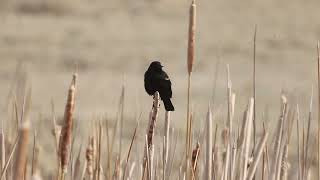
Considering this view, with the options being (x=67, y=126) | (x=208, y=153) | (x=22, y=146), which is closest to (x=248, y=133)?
(x=208, y=153)

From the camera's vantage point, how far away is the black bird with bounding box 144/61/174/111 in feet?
5.42

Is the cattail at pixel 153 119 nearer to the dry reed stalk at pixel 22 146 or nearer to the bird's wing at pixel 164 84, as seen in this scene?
the bird's wing at pixel 164 84

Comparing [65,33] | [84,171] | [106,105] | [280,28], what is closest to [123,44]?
[65,33]

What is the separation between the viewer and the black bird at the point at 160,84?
5.42 ft

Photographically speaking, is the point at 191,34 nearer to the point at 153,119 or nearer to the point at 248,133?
the point at 153,119

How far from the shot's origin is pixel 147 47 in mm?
11977

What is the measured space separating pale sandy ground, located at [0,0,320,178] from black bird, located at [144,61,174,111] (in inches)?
258

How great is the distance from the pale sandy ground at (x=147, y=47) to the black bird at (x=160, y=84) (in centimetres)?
654

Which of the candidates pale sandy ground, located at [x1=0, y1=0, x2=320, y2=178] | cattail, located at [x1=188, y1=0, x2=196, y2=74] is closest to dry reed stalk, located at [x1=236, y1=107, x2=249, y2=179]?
cattail, located at [x1=188, y1=0, x2=196, y2=74]

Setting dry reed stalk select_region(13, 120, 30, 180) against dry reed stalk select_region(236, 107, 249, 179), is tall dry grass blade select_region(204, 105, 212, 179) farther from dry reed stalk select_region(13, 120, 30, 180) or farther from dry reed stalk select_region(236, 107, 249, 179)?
dry reed stalk select_region(13, 120, 30, 180)

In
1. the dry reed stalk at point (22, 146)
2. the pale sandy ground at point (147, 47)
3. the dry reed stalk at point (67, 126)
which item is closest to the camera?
the dry reed stalk at point (22, 146)

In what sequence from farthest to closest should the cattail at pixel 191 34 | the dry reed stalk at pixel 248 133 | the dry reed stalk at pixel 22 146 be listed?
the dry reed stalk at pixel 248 133 → the cattail at pixel 191 34 → the dry reed stalk at pixel 22 146

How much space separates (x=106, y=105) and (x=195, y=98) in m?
1.06

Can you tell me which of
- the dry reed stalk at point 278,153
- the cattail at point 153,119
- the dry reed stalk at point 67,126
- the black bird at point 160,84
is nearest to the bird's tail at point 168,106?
the black bird at point 160,84
